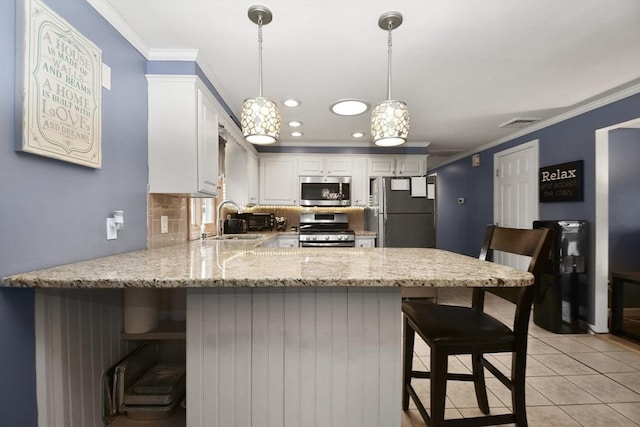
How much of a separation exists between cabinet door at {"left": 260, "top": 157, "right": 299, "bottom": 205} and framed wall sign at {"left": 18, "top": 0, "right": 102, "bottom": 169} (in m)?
2.95

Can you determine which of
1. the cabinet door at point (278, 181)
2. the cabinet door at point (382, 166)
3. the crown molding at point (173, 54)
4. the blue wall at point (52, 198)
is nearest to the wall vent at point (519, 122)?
the cabinet door at point (382, 166)

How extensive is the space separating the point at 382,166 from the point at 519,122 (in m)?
1.80

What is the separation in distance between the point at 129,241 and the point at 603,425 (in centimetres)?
295

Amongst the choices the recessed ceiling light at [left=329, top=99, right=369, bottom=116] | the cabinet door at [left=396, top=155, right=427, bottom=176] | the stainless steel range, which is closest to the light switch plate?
the recessed ceiling light at [left=329, top=99, right=369, bottom=116]

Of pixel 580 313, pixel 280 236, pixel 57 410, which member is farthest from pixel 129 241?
pixel 580 313

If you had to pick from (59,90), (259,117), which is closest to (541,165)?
(259,117)

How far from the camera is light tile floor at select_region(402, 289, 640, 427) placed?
5.57ft

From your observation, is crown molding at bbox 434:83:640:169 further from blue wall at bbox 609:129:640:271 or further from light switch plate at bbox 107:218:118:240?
light switch plate at bbox 107:218:118:240

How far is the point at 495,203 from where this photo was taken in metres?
4.45

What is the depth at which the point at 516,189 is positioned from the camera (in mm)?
→ 3963

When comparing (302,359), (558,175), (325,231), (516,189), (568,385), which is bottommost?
A: (568,385)

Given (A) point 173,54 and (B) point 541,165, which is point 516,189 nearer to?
(B) point 541,165

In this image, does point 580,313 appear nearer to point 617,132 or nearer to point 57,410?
point 617,132

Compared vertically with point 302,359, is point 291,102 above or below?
above
